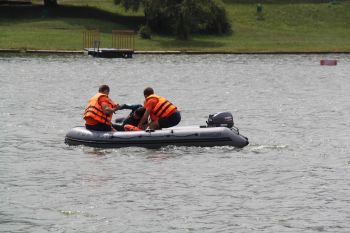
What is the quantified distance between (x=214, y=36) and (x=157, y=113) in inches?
2809

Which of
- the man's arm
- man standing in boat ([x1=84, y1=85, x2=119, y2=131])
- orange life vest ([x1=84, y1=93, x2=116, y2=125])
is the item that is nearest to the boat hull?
man standing in boat ([x1=84, y1=85, x2=119, y2=131])

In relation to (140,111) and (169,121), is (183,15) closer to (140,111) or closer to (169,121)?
(169,121)

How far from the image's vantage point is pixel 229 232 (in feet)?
70.5

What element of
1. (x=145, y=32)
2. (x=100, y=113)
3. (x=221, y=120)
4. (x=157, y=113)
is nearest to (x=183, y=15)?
(x=145, y=32)

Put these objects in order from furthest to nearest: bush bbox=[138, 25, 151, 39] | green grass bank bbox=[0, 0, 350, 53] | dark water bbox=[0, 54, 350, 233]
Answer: bush bbox=[138, 25, 151, 39] → green grass bank bbox=[0, 0, 350, 53] → dark water bbox=[0, 54, 350, 233]

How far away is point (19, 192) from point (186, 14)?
7118 cm

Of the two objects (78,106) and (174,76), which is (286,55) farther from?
(78,106)

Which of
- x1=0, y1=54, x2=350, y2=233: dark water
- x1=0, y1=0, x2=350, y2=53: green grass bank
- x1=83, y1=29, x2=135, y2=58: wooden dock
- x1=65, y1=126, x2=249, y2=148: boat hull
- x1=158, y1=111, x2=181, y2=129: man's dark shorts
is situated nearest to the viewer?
x1=0, y1=54, x2=350, y2=233: dark water

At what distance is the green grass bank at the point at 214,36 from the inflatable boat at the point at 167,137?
58543 mm

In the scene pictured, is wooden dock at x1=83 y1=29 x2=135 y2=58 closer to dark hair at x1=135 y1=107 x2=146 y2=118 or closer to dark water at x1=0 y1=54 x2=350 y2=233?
dark water at x1=0 y1=54 x2=350 y2=233

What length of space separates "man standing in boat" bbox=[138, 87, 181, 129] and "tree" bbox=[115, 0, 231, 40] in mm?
63477

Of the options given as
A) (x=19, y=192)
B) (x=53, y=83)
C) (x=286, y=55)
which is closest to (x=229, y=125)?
(x=19, y=192)

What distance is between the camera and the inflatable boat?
3084cm

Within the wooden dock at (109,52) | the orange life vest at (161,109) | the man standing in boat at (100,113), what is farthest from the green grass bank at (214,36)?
the orange life vest at (161,109)
